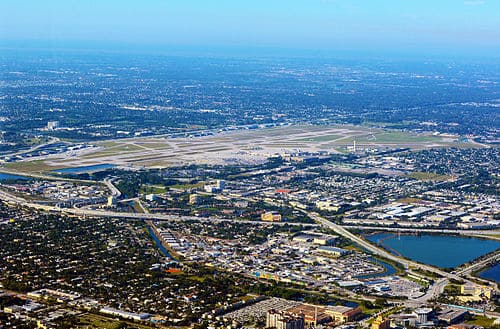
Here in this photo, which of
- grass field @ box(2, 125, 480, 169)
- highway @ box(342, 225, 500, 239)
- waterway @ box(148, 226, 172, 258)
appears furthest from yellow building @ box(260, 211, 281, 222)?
grass field @ box(2, 125, 480, 169)

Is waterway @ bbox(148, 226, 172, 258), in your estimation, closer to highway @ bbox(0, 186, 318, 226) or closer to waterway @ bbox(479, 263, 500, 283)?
highway @ bbox(0, 186, 318, 226)

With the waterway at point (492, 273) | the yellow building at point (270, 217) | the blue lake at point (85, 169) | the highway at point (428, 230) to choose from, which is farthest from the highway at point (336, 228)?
the blue lake at point (85, 169)

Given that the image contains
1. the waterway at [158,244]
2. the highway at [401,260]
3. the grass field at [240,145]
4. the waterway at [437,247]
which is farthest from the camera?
the grass field at [240,145]

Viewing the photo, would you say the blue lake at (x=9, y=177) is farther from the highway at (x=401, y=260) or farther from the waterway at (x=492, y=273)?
the waterway at (x=492, y=273)

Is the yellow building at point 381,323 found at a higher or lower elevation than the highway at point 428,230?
higher

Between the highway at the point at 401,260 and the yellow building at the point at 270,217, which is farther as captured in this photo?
the yellow building at the point at 270,217

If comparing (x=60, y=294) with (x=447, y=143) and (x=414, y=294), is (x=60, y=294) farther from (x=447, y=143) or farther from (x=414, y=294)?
(x=447, y=143)
